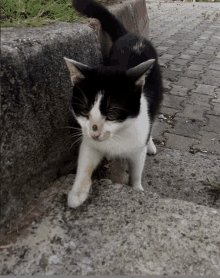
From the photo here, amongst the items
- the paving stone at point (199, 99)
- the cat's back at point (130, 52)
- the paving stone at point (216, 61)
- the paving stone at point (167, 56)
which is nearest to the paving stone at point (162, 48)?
the paving stone at point (167, 56)

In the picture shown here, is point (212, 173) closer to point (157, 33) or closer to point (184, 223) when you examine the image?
point (184, 223)

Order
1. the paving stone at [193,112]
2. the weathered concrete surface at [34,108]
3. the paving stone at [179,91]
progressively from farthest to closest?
the paving stone at [179,91] → the paving stone at [193,112] → the weathered concrete surface at [34,108]

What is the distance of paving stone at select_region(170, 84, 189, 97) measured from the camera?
3838 millimetres

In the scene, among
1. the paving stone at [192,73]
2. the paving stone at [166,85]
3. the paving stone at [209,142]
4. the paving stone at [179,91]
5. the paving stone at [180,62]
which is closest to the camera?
the paving stone at [209,142]

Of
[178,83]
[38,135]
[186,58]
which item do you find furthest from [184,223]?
[186,58]

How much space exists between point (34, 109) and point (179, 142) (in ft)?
6.16

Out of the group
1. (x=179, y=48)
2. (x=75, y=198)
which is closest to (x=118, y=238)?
(x=75, y=198)

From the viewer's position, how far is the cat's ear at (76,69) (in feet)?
5.01

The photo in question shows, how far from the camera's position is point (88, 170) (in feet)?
6.03

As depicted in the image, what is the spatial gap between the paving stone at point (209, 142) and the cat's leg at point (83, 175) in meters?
1.39

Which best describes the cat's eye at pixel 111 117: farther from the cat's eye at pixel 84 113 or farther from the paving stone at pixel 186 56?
the paving stone at pixel 186 56

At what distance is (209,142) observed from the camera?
9.64ft

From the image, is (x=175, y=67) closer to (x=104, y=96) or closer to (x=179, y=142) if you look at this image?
(x=179, y=142)

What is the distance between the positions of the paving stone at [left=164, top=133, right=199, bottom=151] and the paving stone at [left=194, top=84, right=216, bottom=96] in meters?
1.21
